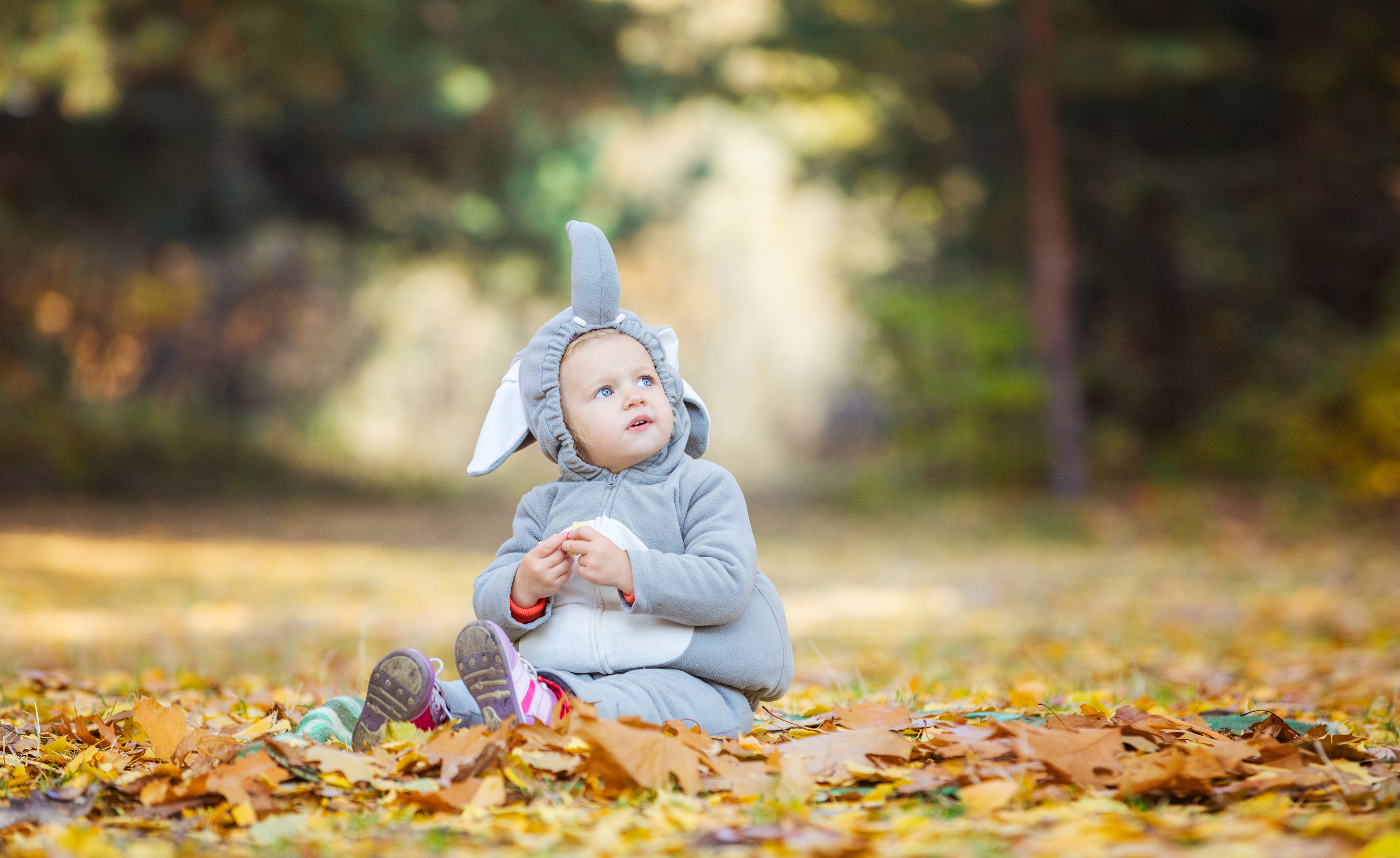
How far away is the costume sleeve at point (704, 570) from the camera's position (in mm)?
2355

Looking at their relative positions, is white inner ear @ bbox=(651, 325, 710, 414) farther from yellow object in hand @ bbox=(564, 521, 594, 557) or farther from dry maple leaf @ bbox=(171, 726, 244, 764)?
dry maple leaf @ bbox=(171, 726, 244, 764)

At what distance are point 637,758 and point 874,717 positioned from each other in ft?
2.27

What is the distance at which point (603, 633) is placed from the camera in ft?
8.19

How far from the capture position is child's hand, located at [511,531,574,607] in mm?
2365

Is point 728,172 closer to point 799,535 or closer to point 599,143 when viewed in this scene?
point 599,143

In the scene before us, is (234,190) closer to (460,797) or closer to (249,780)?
(249,780)

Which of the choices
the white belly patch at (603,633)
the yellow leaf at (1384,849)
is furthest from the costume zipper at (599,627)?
the yellow leaf at (1384,849)

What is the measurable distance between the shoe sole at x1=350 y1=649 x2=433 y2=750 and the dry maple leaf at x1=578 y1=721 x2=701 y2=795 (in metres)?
0.38

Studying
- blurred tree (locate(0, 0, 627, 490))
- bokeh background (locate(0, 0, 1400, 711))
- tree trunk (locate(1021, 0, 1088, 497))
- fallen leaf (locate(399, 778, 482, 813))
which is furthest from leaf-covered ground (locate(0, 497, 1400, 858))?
blurred tree (locate(0, 0, 627, 490))

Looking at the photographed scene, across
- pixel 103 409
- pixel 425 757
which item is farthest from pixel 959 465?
pixel 425 757

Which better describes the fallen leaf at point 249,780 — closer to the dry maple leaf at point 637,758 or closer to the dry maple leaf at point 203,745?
the dry maple leaf at point 203,745

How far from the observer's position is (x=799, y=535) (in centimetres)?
1160

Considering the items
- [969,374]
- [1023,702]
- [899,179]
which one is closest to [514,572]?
[1023,702]

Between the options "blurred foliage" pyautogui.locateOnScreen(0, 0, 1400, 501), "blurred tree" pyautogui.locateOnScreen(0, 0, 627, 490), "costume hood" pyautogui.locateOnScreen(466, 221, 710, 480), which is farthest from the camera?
"blurred foliage" pyautogui.locateOnScreen(0, 0, 1400, 501)
